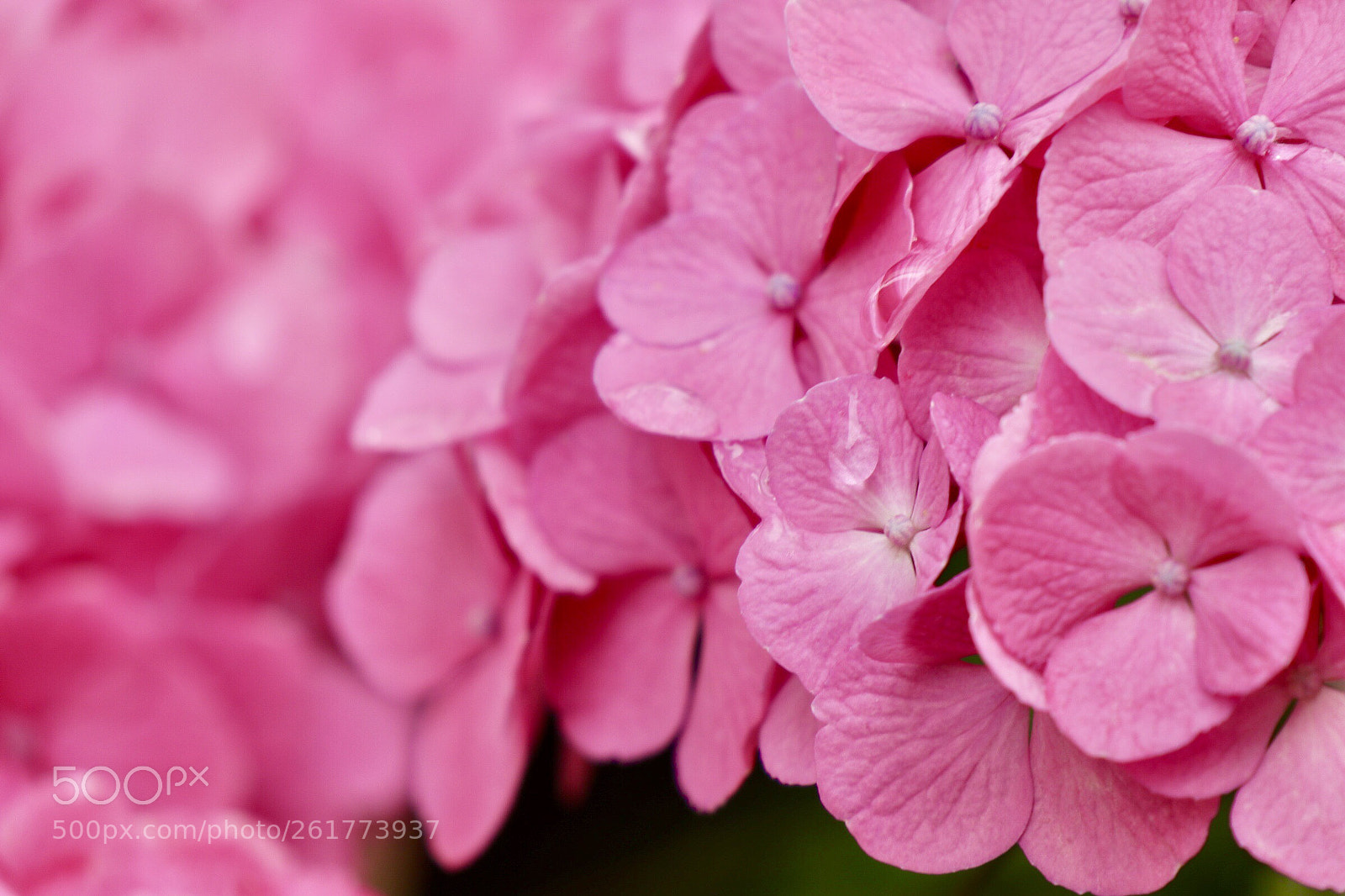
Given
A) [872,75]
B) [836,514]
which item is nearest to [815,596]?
[836,514]

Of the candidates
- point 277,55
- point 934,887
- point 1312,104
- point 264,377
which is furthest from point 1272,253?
point 277,55

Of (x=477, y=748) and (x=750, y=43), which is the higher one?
(x=750, y=43)

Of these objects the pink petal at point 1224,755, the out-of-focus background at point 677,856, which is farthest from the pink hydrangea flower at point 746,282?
the out-of-focus background at point 677,856

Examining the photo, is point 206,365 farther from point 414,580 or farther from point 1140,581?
point 1140,581

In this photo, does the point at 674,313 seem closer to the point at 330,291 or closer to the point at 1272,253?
the point at 1272,253

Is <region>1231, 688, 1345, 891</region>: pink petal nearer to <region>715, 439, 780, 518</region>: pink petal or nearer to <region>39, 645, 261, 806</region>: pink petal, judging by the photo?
<region>715, 439, 780, 518</region>: pink petal
